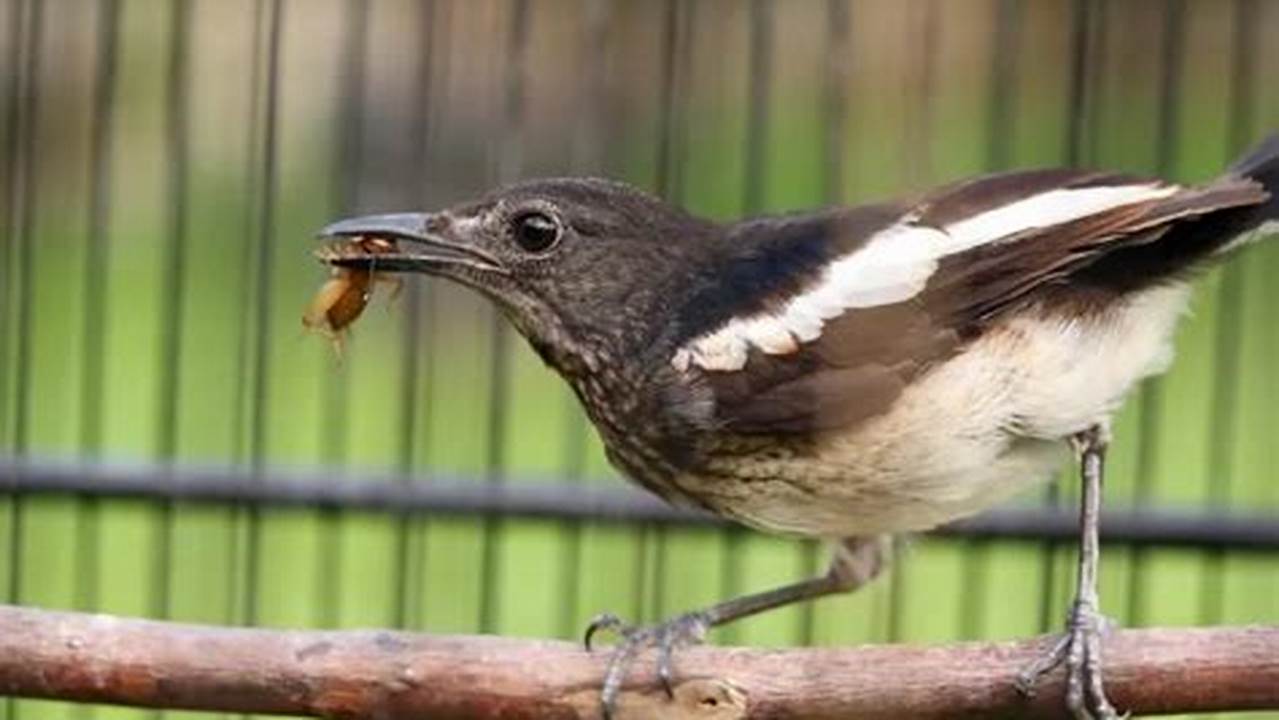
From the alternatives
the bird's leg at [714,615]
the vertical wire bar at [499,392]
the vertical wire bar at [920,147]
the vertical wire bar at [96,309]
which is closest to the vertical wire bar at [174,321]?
the vertical wire bar at [96,309]

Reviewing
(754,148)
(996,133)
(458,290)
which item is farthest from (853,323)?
(458,290)

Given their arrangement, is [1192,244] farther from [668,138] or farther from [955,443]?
[668,138]

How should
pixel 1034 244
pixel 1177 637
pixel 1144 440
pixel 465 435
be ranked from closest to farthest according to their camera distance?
pixel 1177 637 → pixel 1034 244 → pixel 1144 440 → pixel 465 435

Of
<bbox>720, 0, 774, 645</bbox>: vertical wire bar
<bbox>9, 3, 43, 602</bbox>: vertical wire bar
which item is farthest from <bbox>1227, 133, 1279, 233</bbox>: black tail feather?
<bbox>9, 3, 43, 602</bbox>: vertical wire bar

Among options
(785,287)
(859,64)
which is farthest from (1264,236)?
(859,64)

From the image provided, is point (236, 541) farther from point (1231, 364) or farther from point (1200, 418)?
point (1200, 418)

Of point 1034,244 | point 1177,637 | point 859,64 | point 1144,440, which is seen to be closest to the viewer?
point 1177,637
